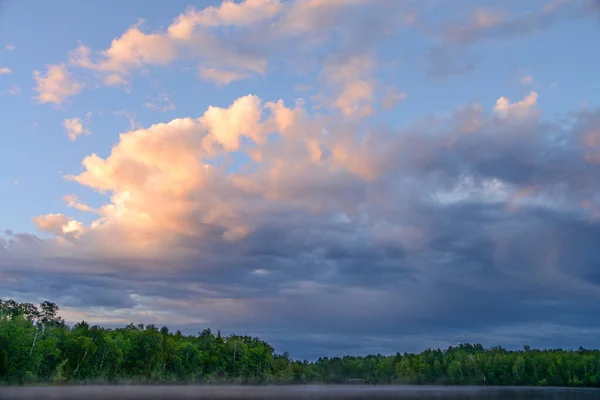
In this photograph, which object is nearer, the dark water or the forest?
the dark water

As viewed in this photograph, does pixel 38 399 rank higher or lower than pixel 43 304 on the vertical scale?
lower

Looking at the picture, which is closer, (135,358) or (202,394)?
(202,394)

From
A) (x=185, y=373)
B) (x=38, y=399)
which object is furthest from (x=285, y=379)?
(x=38, y=399)

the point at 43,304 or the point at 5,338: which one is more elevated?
the point at 43,304

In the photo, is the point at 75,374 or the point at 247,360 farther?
the point at 247,360

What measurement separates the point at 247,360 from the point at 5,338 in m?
80.0

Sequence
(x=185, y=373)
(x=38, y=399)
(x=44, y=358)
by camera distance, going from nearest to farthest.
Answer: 1. (x=38, y=399)
2. (x=44, y=358)
3. (x=185, y=373)

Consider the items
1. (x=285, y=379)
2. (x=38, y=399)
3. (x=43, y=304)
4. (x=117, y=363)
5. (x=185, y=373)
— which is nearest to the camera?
(x=38, y=399)

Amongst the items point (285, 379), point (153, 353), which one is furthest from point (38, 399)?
point (285, 379)

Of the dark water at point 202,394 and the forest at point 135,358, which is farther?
the forest at point 135,358

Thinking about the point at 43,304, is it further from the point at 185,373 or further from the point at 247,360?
the point at 247,360

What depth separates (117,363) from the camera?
125 metres

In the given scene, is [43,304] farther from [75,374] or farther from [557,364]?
[557,364]

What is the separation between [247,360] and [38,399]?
345 feet
